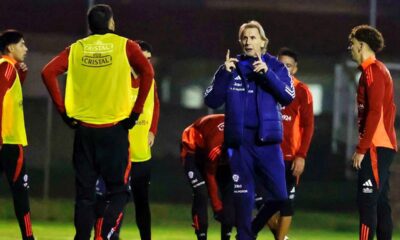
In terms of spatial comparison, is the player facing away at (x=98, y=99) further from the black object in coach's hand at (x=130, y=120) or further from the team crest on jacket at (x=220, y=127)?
the team crest on jacket at (x=220, y=127)

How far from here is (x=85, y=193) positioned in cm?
929

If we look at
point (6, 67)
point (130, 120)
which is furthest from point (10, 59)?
point (130, 120)

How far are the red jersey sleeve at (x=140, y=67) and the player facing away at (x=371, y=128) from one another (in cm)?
166

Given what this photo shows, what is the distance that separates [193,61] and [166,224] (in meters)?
2.49

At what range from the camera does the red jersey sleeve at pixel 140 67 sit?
9195 millimetres

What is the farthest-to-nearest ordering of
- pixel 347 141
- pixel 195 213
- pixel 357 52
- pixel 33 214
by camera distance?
pixel 347 141, pixel 33 214, pixel 195 213, pixel 357 52

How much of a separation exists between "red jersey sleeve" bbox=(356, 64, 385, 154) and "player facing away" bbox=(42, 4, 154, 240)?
1.66 metres


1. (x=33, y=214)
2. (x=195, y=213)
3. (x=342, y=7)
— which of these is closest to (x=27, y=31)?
(x=33, y=214)

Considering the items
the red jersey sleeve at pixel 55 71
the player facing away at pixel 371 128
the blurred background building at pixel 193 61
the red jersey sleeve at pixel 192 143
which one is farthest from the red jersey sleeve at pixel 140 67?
the blurred background building at pixel 193 61

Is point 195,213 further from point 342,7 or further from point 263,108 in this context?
point 342,7

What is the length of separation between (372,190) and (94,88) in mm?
2262

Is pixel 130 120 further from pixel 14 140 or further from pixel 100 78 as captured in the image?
pixel 14 140

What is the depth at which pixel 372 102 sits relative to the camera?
9594 mm

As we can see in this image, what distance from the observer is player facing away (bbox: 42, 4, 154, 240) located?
30.2ft
